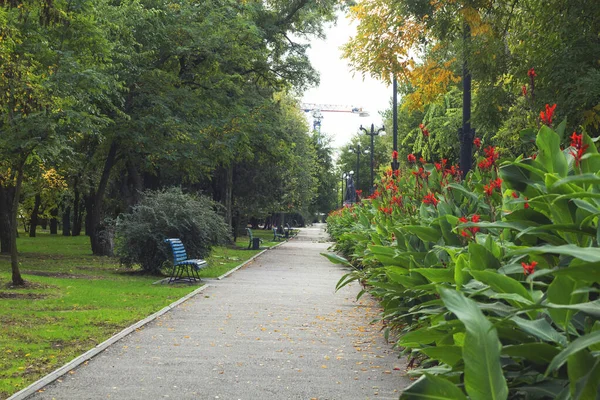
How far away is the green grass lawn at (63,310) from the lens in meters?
7.83

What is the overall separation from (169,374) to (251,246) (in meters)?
29.8

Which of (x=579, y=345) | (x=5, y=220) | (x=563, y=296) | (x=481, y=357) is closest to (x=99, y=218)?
(x=5, y=220)

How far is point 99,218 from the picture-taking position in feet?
91.2

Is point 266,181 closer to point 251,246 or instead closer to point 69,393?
point 251,246

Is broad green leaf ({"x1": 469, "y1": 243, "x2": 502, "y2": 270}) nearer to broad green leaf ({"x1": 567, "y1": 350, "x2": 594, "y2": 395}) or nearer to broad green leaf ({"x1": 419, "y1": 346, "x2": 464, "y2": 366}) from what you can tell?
broad green leaf ({"x1": 419, "y1": 346, "x2": 464, "y2": 366})

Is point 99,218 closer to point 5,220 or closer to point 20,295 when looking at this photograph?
point 5,220

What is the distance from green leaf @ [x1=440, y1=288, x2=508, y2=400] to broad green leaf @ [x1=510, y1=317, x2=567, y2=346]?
0.45 meters

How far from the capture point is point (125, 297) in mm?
14109

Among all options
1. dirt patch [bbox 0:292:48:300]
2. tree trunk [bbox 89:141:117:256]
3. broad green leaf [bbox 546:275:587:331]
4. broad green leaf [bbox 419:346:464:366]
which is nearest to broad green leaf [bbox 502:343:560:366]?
broad green leaf [bbox 546:275:587:331]

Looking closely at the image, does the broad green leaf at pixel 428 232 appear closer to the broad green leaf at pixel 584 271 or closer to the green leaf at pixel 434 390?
the broad green leaf at pixel 584 271

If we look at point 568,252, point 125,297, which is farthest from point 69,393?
point 125,297

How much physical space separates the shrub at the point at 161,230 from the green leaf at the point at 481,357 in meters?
17.0

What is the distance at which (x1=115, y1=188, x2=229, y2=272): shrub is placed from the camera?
19.0m

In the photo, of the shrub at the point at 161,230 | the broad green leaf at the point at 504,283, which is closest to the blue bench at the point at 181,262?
the shrub at the point at 161,230
